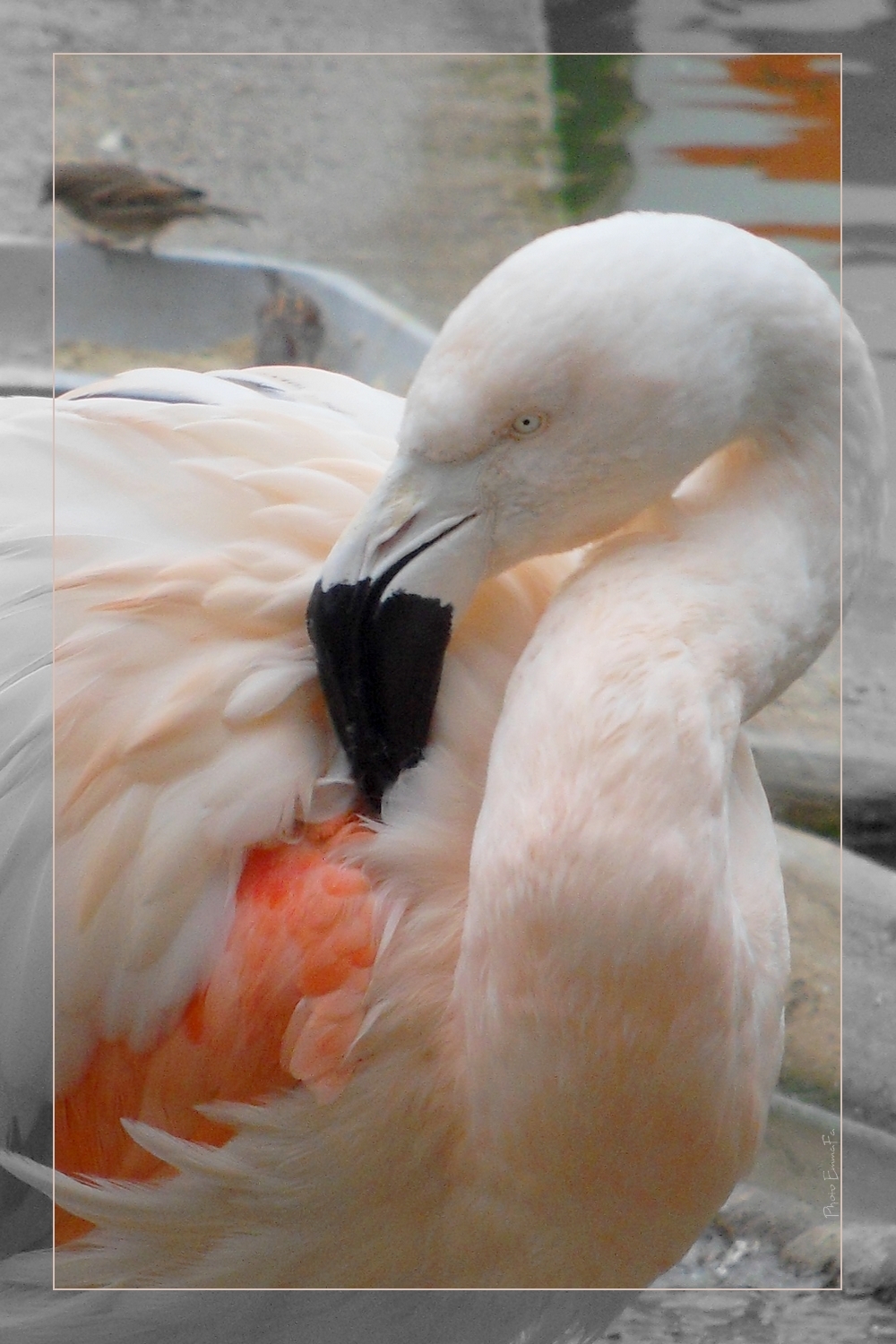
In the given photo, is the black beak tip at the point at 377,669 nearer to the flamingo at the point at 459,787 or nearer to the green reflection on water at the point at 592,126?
the flamingo at the point at 459,787

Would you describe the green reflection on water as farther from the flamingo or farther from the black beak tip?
the black beak tip

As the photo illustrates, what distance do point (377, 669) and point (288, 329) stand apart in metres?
0.49

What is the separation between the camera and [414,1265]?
35.7 inches

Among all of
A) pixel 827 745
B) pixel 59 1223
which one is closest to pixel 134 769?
pixel 59 1223

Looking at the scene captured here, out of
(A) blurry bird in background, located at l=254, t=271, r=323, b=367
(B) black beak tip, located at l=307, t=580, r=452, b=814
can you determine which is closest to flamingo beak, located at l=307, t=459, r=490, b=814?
(B) black beak tip, located at l=307, t=580, r=452, b=814

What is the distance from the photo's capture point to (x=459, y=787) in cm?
84

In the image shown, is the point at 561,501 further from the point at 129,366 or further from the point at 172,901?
the point at 129,366

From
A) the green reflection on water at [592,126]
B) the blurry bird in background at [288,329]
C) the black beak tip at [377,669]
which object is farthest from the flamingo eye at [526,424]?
the blurry bird in background at [288,329]

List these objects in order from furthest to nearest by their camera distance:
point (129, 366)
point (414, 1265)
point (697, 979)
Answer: point (129, 366)
point (414, 1265)
point (697, 979)

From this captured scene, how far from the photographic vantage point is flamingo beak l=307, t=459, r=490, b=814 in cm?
76

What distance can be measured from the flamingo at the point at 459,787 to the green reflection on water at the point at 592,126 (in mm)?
241

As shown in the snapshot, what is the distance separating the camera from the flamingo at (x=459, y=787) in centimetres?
73

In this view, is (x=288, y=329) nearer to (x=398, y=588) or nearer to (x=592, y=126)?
(x=592, y=126)

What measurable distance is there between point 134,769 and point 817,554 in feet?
1.42
